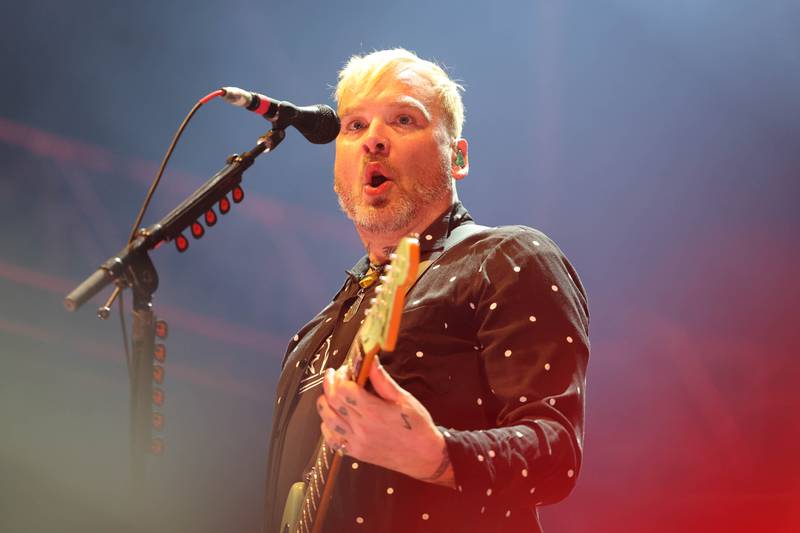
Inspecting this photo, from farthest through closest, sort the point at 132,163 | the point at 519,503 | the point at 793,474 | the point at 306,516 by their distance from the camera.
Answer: the point at 132,163
the point at 793,474
the point at 306,516
the point at 519,503

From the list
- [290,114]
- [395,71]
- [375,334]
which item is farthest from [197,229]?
[395,71]

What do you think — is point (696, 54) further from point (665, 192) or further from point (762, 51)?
point (665, 192)

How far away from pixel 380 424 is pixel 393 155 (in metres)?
1.15

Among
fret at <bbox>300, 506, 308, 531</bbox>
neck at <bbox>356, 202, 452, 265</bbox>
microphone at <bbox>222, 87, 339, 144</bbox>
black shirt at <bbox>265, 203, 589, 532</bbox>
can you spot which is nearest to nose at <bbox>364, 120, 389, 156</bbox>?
neck at <bbox>356, 202, 452, 265</bbox>

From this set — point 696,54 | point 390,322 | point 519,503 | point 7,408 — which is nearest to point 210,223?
point 390,322

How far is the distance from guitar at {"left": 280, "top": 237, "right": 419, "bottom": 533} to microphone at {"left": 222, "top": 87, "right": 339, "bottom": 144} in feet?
1.95

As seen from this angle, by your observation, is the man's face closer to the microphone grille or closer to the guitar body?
the microphone grille

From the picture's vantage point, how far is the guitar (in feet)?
4.06

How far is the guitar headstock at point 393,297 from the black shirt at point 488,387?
273 millimetres

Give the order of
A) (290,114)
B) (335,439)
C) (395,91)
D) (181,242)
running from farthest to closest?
(395,91) → (290,114) → (181,242) → (335,439)

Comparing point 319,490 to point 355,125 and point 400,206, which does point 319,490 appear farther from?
point 355,125

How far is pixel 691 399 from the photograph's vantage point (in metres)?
3.57

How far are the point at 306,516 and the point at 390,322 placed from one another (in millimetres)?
740

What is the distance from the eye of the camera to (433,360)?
5.98 feet
